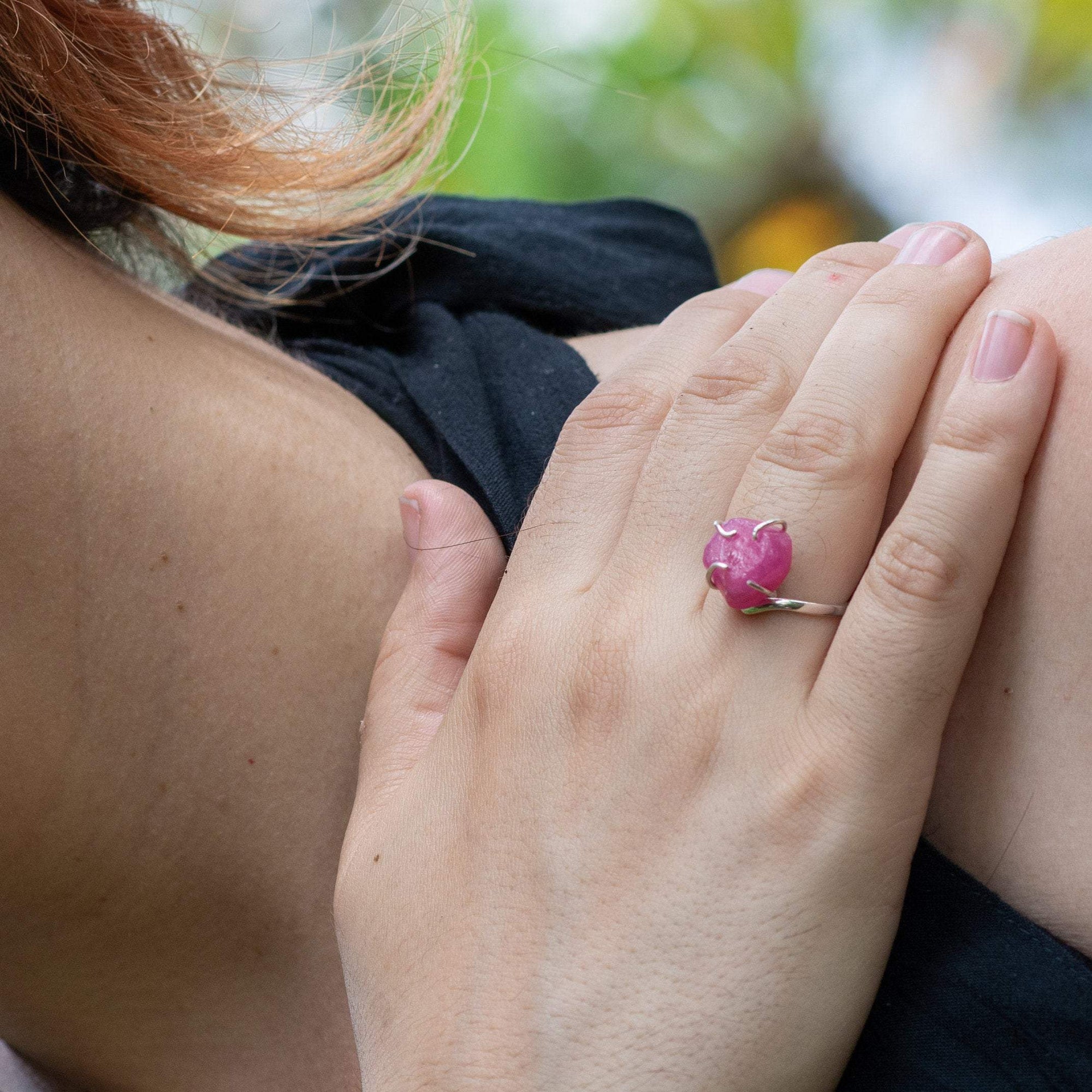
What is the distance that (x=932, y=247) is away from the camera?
24.8 inches

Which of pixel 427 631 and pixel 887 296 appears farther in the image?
A: pixel 427 631

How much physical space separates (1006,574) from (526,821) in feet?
1.02

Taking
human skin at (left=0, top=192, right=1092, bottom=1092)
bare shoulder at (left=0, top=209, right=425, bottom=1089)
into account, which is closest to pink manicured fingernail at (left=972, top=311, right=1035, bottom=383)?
human skin at (left=0, top=192, right=1092, bottom=1092)

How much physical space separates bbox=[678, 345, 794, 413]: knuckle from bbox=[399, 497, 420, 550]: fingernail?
22 cm

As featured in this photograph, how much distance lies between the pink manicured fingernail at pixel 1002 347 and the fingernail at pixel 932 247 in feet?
0.33

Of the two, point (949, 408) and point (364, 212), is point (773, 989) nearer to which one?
point (949, 408)

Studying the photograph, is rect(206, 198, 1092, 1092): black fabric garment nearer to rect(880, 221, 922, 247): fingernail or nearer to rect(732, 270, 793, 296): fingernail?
rect(732, 270, 793, 296): fingernail

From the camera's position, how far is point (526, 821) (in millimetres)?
592

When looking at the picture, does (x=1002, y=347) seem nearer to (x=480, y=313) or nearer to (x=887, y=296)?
(x=887, y=296)

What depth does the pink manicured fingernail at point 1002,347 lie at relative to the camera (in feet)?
1.73

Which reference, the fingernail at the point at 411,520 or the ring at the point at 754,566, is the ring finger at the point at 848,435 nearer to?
the ring at the point at 754,566

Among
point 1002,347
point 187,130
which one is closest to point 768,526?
point 1002,347

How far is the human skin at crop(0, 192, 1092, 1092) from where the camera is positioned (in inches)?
27.1

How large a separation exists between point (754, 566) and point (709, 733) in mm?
97
